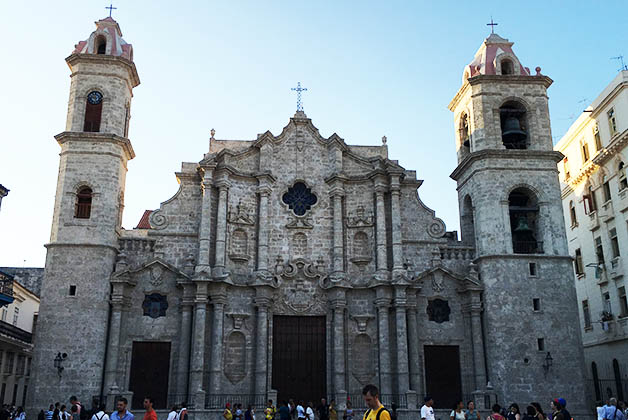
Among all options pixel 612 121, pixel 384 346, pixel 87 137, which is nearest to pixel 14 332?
pixel 87 137

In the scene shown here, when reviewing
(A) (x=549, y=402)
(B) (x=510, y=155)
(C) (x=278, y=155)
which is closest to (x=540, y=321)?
(A) (x=549, y=402)

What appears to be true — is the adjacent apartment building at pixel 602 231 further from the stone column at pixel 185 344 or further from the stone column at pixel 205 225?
the stone column at pixel 185 344

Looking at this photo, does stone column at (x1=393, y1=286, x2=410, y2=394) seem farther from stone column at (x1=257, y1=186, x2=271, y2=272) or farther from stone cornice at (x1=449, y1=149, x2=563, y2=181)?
stone cornice at (x1=449, y1=149, x2=563, y2=181)

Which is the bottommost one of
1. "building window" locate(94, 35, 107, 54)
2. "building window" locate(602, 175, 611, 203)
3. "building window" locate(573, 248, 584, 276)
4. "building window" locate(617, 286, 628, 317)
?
"building window" locate(617, 286, 628, 317)

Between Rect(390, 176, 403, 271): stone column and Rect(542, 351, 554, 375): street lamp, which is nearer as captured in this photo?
Rect(542, 351, 554, 375): street lamp

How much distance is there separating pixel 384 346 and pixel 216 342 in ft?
23.3

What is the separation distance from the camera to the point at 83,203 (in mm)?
27375

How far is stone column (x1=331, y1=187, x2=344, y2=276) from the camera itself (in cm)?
2807

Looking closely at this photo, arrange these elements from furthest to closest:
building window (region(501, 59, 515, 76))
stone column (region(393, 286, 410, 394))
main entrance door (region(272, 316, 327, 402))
→ building window (region(501, 59, 515, 76))
main entrance door (region(272, 316, 327, 402))
stone column (region(393, 286, 410, 394))

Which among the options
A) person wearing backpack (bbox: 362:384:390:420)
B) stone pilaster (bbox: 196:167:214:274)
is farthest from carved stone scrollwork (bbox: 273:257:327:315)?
person wearing backpack (bbox: 362:384:390:420)

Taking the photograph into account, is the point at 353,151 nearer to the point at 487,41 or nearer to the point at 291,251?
the point at 291,251

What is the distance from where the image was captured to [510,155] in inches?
1135

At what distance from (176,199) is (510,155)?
1553 centimetres

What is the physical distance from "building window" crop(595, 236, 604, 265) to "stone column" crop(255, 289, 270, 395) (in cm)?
1840
